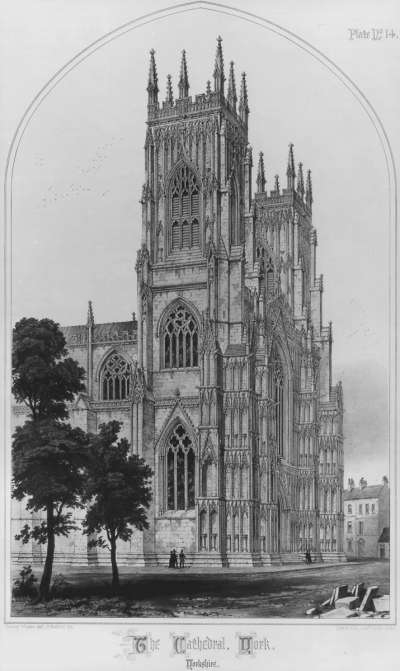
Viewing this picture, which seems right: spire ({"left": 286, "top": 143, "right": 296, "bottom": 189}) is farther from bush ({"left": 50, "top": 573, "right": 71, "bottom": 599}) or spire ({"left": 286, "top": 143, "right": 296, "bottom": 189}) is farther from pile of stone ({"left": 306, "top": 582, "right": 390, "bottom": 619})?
bush ({"left": 50, "top": 573, "right": 71, "bottom": 599})

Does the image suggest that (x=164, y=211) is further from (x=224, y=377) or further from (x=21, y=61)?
(x=21, y=61)

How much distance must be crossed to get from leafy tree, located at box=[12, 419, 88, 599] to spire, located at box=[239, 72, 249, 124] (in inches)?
440

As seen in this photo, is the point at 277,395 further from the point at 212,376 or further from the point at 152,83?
the point at 152,83

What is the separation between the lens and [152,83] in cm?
3216

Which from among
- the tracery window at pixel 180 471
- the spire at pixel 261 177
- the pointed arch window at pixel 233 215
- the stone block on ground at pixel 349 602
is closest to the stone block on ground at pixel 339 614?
the stone block on ground at pixel 349 602

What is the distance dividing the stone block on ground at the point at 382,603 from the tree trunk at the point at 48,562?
8346mm

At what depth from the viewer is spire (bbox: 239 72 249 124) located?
33.5 metres

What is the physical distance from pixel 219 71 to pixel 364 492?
13.7 metres

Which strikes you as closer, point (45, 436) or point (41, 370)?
point (45, 436)

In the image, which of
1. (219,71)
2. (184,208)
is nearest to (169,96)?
(184,208)

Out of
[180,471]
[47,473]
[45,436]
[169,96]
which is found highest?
[169,96]

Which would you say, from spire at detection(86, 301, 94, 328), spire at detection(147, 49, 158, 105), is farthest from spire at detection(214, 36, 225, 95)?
spire at detection(86, 301, 94, 328)

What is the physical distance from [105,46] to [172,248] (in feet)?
52.2
